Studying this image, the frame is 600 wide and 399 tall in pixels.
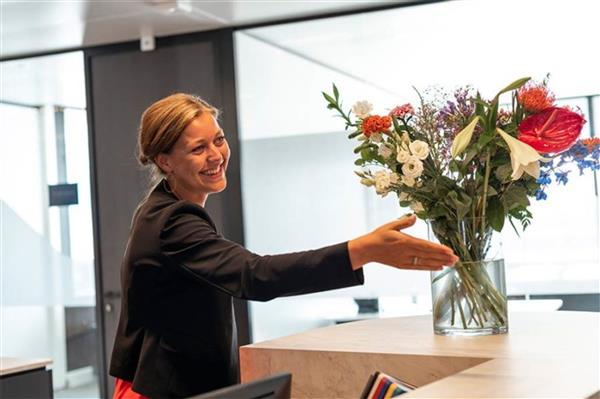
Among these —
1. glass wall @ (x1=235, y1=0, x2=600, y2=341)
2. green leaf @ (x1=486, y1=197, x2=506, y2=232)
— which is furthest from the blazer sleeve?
glass wall @ (x1=235, y1=0, x2=600, y2=341)

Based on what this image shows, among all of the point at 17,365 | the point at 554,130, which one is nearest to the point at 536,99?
the point at 554,130

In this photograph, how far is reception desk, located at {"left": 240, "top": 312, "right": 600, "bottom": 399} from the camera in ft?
5.07

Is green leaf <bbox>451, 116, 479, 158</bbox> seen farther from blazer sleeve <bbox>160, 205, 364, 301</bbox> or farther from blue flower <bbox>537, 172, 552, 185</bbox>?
blazer sleeve <bbox>160, 205, 364, 301</bbox>

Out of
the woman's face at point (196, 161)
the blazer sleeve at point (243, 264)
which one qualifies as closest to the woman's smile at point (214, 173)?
the woman's face at point (196, 161)

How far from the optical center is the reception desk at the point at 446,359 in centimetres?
154

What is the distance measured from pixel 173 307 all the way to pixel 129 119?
11.7ft

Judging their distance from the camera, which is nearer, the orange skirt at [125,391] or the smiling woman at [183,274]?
the smiling woman at [183,274]

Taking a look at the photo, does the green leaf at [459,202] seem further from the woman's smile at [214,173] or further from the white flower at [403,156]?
the woman's smile at [214,173]

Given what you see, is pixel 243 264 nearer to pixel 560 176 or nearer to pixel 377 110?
pixel 560 176

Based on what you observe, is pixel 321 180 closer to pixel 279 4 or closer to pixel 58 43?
pixel 279 4

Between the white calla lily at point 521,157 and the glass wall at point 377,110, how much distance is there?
240 cm

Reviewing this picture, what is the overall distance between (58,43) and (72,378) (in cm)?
196

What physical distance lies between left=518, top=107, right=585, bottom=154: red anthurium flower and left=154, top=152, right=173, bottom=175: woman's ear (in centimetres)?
77

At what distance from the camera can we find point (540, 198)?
2.18 m
